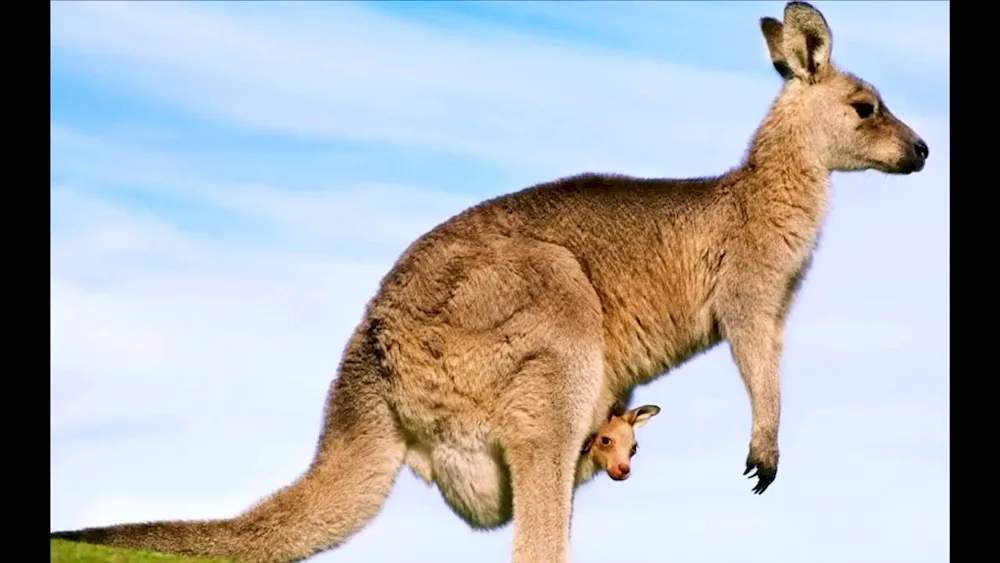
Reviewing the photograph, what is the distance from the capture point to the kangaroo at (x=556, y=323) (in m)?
8.25

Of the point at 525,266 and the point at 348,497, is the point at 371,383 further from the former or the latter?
the point at 525,266

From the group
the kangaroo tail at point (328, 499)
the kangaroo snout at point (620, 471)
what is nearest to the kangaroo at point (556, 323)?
the kangaroo tail at point (328, 499)

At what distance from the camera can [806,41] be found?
10.4 m

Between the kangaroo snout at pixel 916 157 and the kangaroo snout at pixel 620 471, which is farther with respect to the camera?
the kangaroo snout at pixel 916 157

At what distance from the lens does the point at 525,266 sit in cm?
886

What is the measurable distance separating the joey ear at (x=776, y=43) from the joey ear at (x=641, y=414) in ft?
9.39

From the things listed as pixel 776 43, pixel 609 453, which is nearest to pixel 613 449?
pixel 609 453

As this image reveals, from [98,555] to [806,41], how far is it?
651 centimetres

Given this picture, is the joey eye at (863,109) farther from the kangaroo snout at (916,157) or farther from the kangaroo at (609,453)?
the kangaroo at (609,453)

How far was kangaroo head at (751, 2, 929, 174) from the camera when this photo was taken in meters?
10.2

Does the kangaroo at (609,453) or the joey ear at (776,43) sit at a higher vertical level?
the joey ear at (776,43)

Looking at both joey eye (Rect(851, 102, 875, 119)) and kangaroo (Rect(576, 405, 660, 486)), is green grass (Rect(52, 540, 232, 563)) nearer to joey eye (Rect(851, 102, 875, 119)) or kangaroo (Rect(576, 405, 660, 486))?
kangaroo (Rect(576, 405, 660, 486))
